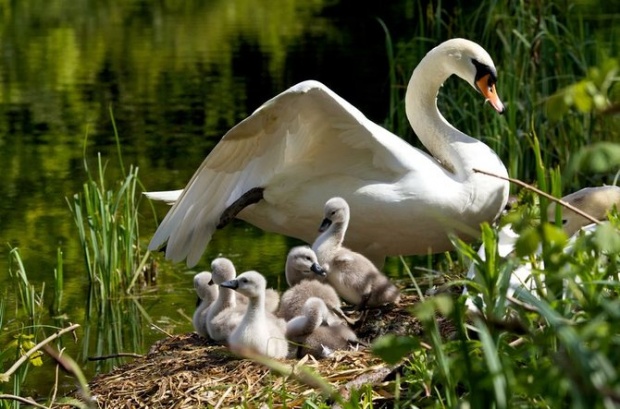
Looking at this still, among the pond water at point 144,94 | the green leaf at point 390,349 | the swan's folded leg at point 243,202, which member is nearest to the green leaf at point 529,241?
the green leaf at point 390,349

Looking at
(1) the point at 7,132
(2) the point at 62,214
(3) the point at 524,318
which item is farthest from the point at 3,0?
(3) the point at 524,318

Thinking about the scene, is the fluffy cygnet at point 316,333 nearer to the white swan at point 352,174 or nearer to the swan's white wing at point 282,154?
the white swan at point 352,174

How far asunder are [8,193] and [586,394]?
9.05 metres

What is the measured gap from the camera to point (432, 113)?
6379mm

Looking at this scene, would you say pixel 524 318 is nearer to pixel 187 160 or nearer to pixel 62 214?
pixel 62 214

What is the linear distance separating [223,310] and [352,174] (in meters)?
1.00

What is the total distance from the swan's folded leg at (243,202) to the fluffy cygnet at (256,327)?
109cm

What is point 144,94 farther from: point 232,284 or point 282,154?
point 232,284

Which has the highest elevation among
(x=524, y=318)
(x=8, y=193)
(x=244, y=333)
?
(x=524, y=318)

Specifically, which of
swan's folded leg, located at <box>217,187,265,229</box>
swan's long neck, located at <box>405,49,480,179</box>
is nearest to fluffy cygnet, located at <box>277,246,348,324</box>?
swan's folded leg, located at <box>217,187,265,229</box>

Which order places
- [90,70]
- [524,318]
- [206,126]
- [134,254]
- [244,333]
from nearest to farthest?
[524,318], [244,333], [134,254], [206,126], [90,70]

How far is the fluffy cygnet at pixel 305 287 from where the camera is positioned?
532cm

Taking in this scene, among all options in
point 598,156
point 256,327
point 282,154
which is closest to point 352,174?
point 282,154

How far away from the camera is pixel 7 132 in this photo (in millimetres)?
13242
